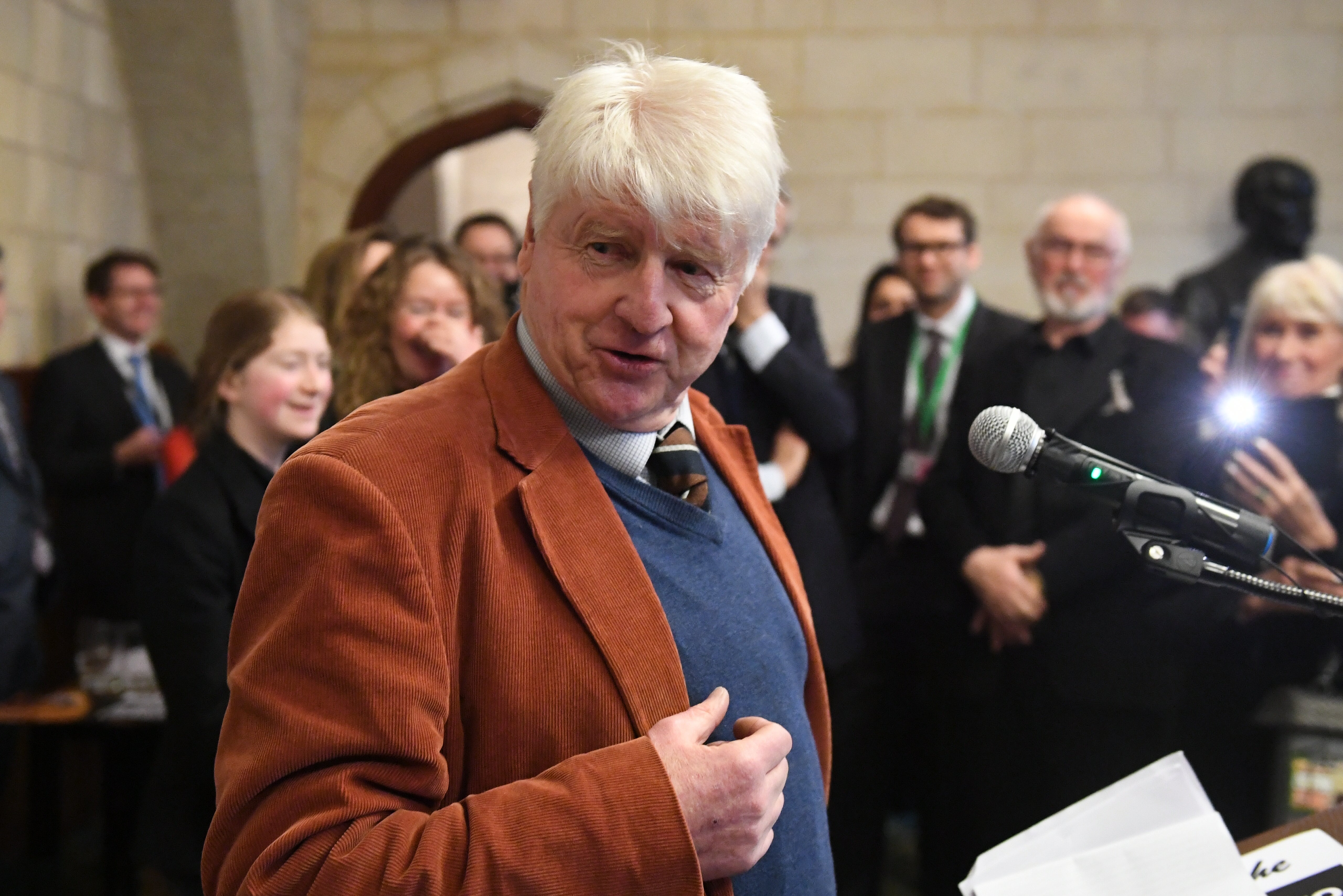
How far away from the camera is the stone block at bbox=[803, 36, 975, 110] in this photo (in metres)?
5.50

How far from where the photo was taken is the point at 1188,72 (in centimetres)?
541

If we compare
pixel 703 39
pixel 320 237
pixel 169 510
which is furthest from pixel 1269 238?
pixel 169 510

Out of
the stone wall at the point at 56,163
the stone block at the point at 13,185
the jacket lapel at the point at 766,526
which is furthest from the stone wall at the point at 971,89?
the jacket lapel at the point at 766,526

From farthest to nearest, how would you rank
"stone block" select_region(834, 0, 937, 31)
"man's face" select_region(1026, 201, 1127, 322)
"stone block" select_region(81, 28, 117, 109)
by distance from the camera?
"stone block" select_region(834, 0, 937, 31), "stone block" select_region(81, 28, 117, 109), "man's face" select_region(1026, 201, 1127, 322)

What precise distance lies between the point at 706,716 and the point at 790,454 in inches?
74.6

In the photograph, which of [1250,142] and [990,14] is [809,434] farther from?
[1250,142]

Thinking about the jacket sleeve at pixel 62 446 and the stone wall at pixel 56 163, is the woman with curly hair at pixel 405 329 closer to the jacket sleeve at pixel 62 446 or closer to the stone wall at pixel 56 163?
the jacket sleeve at pixel 62 446

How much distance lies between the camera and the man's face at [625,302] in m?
1.09

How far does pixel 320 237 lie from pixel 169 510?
3.89m

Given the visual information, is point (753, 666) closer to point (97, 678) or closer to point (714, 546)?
point (714, 546)

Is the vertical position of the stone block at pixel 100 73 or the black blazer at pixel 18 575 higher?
the stone block at pixel 100 73

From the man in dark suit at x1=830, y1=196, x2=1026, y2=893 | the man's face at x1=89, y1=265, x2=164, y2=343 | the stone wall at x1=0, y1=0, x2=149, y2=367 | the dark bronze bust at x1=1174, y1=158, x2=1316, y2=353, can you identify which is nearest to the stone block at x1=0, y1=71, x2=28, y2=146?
the stone wall at x1=0, y1=0, x2=149, y2=367

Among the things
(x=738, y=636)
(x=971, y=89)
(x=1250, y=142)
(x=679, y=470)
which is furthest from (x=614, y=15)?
(x=738, y=636)

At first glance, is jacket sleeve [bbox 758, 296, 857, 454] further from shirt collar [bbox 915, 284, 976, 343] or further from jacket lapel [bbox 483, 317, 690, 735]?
jacket lapel [bbox 483, 317, 690, 735]
